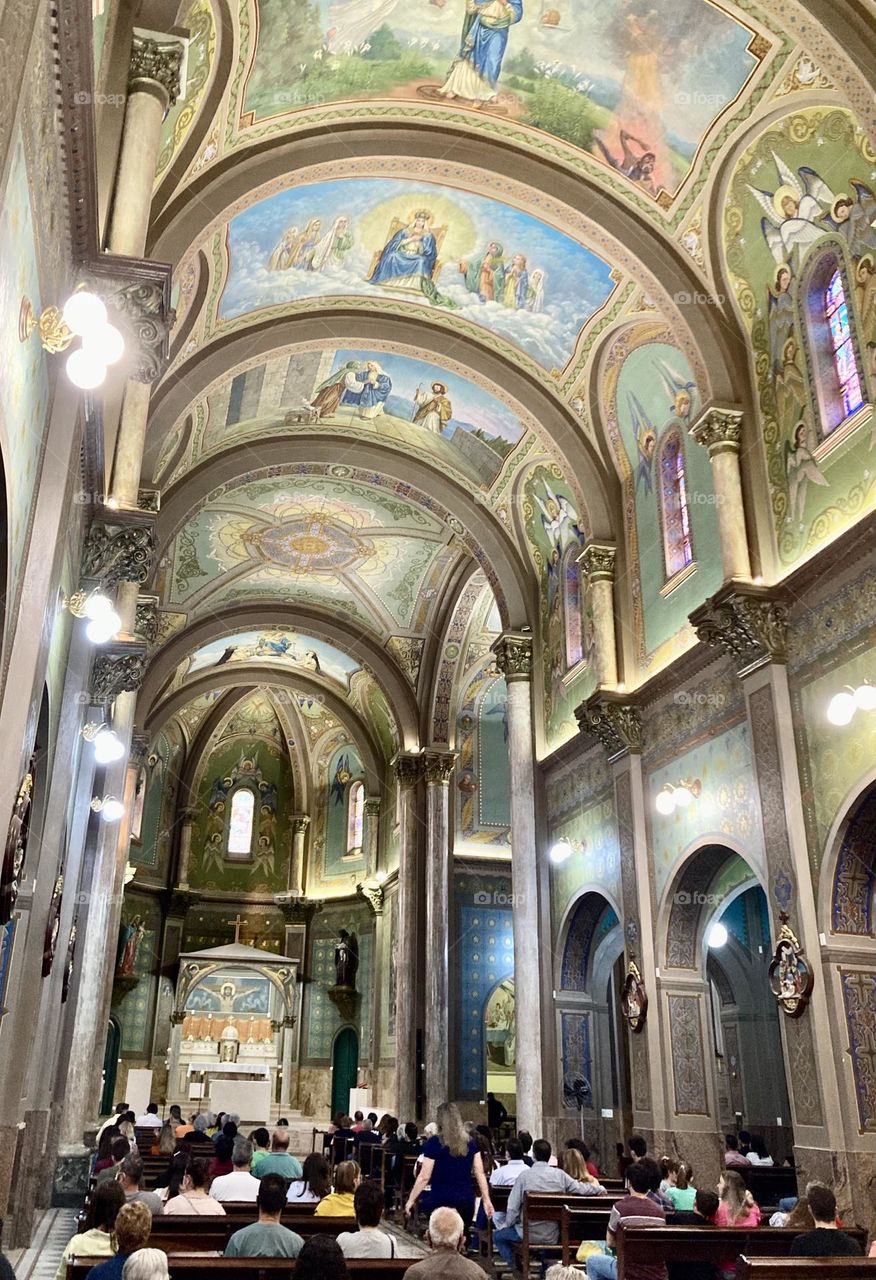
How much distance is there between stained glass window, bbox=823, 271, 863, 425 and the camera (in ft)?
39.1

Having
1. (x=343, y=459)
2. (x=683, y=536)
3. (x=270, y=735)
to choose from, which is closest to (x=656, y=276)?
(x=683, y=536)

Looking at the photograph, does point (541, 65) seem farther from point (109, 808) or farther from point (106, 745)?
point (109, 808)

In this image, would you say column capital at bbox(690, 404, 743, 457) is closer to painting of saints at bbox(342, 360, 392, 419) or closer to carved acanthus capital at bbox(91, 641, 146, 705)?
painting of saints at bbox(342, 360, 392, 419)

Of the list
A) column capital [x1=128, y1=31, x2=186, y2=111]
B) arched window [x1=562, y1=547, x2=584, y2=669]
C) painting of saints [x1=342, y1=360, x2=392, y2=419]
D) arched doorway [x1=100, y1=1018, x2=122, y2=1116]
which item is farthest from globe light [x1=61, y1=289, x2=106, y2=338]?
arched doorway [x1=100, y1=1018, x2=122, y2=1116]

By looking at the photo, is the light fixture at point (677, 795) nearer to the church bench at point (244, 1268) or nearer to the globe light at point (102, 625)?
the globe light at point (102, 625)

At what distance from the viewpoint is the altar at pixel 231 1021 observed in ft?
96.5

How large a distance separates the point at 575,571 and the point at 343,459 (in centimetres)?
503

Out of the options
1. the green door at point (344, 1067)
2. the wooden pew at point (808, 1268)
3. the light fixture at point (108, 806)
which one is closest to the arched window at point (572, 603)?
the light fixture at point (108, 806)

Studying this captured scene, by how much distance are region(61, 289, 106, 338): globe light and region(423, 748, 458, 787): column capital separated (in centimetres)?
2057

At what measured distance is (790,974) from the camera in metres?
11.1

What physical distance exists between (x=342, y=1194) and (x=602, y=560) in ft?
39.0

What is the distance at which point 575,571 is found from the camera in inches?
757

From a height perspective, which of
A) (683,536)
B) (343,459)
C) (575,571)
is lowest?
(683,536)

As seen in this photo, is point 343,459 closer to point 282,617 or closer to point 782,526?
point 282,617
